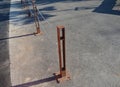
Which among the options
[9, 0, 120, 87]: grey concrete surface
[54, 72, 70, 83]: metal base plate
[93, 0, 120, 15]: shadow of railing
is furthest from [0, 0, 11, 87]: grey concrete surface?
[93, 0, 120, 15]: shadow of railing

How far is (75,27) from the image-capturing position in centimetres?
1037

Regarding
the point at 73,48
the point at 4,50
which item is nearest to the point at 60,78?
the point at 73,48

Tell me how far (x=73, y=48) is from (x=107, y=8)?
579 centimetres

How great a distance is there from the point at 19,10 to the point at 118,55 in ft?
31.0

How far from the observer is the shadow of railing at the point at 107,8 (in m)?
11.9

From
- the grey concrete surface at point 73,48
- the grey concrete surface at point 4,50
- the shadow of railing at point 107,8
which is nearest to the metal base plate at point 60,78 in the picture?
the grey concrete surface at point 73,48

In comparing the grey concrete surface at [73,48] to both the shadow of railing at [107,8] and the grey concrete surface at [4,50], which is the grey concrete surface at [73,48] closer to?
the shadow of railing at [107,8]

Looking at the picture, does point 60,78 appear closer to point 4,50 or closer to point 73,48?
point 73,48

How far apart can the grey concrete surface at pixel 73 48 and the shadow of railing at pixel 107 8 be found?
68 mm

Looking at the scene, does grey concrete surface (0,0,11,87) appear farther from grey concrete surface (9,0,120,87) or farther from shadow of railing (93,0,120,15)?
shadow of railing (93,0,120,15)

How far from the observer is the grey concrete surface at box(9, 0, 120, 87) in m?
6.39

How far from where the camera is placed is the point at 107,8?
1271cm

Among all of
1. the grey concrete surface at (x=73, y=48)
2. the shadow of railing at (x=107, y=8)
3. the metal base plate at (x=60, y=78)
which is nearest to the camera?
the metal base plate at (x=60, y=78)

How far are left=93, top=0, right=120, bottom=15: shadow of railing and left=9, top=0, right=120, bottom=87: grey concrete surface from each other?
7 centimetres
